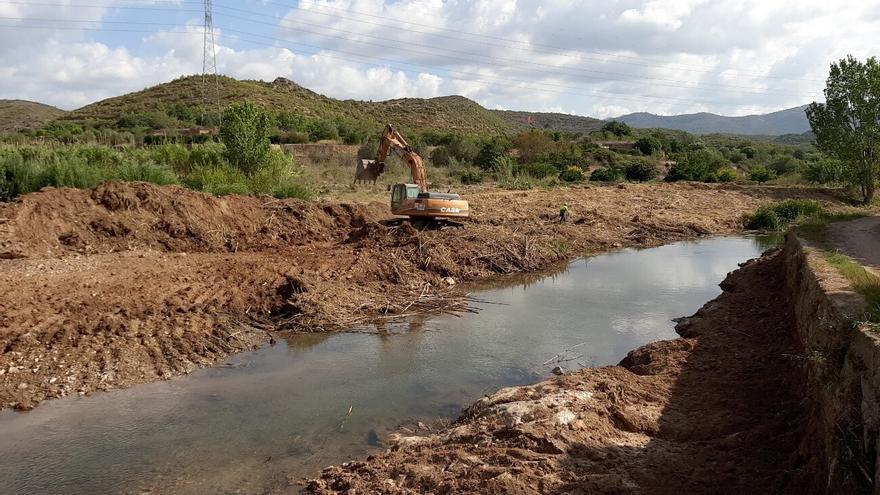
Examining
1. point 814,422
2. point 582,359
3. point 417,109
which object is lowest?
point 582,359

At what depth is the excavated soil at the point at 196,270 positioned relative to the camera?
9.91 metres

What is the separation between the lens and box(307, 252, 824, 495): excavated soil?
5613 millimetres

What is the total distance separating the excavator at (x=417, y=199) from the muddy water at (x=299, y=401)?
443 centimetres

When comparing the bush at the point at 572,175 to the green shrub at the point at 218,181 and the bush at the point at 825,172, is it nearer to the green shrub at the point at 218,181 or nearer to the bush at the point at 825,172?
the bush at the point at 825,172

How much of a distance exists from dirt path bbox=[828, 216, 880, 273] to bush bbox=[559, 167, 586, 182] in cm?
2260

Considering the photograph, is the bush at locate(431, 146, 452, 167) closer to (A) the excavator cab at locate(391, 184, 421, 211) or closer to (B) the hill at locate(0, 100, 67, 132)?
(A) the excavator cab at locate(391, 184, 421, 211)

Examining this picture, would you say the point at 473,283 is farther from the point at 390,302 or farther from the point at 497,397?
the point at 497,397

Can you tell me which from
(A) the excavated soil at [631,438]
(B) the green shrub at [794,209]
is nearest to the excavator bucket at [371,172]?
(A) the excavated soil at [631,438]

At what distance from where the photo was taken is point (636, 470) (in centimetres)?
582

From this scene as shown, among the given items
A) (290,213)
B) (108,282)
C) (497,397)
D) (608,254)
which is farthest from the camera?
(608,254)

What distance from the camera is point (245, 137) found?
76.6 ft

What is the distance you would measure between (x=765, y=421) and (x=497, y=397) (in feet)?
9.53

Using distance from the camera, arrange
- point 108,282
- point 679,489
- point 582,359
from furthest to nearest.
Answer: point 108,282 → point 582,359 → point 679,489

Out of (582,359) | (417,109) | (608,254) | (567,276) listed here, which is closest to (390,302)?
(582,359)
